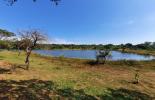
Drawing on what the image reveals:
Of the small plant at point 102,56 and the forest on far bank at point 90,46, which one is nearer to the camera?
the small plant at point 102,56

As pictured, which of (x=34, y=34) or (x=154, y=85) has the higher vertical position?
(x=34, y=34)

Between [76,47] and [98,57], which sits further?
[76,47]

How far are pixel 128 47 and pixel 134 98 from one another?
5632 inches

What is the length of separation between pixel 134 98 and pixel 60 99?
5144mm

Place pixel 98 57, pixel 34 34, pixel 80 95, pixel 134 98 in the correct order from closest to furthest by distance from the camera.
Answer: pixel 80 95
pixel 134 98
pixel 34 34
pixel 98 57

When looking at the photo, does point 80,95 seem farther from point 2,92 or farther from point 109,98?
point 2,92

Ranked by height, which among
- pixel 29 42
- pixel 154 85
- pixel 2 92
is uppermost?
pixel 29 42

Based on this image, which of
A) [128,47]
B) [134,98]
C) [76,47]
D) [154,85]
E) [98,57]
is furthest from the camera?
[76,47]

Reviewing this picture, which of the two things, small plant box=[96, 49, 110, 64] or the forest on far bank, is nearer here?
small plant box=[96, 49, 110, 64]

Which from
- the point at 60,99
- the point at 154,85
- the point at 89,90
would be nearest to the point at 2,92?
the point at 60,99

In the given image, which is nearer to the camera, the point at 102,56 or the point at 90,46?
the point at 102,56

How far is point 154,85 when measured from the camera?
17438 mm

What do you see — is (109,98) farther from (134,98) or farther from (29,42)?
(29,42)

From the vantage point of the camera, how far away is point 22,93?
10672mm
